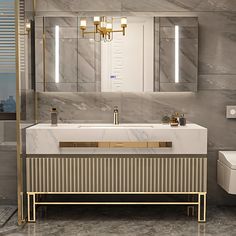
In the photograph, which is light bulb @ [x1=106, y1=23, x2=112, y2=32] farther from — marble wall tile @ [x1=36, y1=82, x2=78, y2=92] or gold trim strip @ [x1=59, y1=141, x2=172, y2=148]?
gold trim strip @ [x1=59, y1=141, x2=172, y2=148]

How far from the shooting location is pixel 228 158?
11.7 feet

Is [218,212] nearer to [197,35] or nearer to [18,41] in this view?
[197,35]

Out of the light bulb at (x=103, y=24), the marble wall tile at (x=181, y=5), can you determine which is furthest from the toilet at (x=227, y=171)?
the light bulb at (x=103, y=24)

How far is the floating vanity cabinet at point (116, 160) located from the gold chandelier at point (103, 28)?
895 mm

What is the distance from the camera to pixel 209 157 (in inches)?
156

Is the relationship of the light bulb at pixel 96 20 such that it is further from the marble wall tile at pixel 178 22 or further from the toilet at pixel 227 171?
the toilet at pixel 227 171

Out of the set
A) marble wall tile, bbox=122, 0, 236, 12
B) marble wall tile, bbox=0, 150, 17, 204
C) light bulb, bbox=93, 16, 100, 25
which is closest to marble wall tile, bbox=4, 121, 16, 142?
marble wall tile, bbox=0, 150, 17, 204

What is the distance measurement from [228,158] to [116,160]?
95 cm

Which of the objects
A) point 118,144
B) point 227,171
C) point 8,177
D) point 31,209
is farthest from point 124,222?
point 8,177

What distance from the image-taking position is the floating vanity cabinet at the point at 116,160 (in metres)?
3.36

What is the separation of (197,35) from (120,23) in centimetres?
69

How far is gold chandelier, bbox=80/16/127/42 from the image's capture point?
12.1 feet

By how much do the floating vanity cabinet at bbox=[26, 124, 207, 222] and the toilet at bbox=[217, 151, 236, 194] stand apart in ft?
0.71

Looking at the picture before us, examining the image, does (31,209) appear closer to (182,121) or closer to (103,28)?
(182,121)
